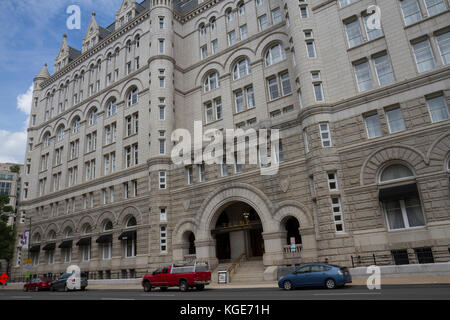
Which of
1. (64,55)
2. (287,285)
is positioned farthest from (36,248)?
(287,285)

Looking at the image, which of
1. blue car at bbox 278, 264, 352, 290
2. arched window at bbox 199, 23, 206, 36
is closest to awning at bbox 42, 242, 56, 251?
arched window at bbox 199, 23, 206, 36

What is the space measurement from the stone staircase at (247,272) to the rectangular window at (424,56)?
19815 millimetres

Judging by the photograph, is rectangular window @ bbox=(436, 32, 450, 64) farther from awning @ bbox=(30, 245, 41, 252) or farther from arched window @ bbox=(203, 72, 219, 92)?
awning @ bbox=(30, 245, 41, 252)

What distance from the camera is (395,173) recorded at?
23.5 metres

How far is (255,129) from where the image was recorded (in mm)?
30719

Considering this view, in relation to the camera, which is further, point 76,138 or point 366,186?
point 76,138

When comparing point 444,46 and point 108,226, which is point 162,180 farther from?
point 444,46

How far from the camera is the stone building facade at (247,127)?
76.0 ft

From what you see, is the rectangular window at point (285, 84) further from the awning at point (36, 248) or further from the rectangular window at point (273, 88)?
the awning at point (36, 248)
